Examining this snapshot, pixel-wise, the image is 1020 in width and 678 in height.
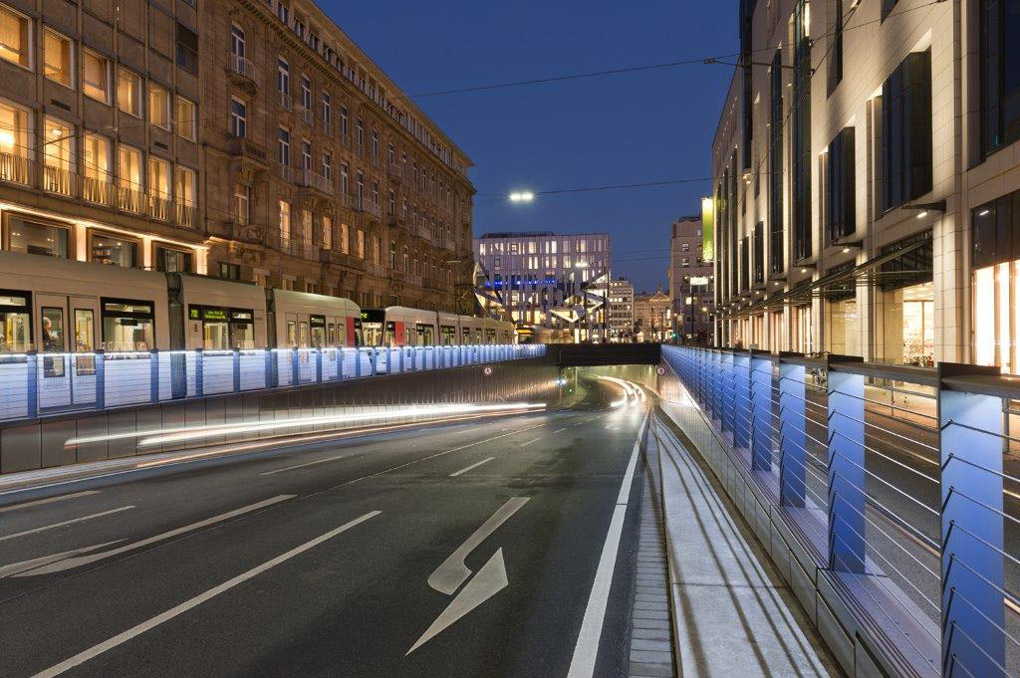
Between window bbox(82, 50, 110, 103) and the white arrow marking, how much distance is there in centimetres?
2843

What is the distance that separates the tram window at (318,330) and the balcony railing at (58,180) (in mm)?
10222

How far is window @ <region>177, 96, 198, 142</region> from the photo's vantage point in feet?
102

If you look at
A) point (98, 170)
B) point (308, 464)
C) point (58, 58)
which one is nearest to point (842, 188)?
point (308, 464)

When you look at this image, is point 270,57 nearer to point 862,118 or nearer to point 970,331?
point 862,118

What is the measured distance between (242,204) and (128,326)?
18.7 m

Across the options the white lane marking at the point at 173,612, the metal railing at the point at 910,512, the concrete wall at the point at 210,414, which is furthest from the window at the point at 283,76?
the metal railing at the point at 910,512

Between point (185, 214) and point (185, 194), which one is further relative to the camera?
point (185, 194)

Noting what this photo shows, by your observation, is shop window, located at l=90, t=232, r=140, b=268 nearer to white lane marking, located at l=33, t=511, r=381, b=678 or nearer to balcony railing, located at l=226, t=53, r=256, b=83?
balcony railing, located at l=226, t=53, r=256, b=83

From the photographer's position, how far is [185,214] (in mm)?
31281

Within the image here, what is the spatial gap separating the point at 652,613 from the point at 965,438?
3.25 meters

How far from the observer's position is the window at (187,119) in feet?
102

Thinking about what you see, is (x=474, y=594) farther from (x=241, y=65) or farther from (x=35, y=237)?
(x=241, y=65)

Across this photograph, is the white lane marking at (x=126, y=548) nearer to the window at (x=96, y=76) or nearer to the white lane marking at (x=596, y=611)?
the white lane marking at (x=596, y=611)

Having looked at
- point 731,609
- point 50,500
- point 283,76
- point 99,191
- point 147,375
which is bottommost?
point 50,500
